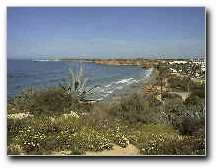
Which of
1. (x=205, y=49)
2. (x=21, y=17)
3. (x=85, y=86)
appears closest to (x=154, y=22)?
(x=205, y=49)

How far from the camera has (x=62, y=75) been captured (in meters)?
3.80

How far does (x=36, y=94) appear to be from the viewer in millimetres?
3811

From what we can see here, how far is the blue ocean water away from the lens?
377 centimetres

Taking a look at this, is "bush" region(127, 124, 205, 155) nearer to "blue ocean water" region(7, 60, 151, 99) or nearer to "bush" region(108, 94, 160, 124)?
"bush" region(108, 94, 160, 124)

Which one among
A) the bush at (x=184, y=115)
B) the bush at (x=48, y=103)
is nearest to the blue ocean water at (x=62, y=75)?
the bush at (x=48, y=103)

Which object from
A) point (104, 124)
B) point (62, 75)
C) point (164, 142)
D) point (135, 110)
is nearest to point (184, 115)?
point (164, 142)

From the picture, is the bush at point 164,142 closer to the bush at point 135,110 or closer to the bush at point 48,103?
the bush at point 135,110

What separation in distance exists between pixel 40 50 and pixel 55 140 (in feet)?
2.07

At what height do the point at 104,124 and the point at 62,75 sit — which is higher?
the point at 62,75

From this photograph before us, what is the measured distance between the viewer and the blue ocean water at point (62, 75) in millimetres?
3771

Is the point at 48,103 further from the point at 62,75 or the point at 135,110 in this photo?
the point at 135,110

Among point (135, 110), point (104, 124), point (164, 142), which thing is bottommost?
point (164, 142)
